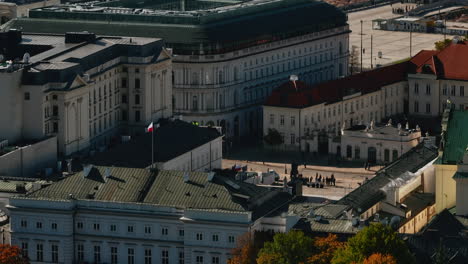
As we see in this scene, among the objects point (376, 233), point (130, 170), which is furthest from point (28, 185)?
point (376, 233)

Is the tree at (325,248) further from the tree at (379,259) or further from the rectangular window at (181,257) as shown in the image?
the rectangular window at (181,257)

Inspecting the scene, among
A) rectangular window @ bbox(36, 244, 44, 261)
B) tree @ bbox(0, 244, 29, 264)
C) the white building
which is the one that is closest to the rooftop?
the white building

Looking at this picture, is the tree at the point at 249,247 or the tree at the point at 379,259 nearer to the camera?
the tree at the point at 379,259

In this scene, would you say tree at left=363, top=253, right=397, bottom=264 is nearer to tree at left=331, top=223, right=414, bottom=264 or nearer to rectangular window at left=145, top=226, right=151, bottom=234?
tree at left=331, top=223, right=414, bottom=264

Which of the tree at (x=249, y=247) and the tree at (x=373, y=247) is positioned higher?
the tree at (x=373, y=247)

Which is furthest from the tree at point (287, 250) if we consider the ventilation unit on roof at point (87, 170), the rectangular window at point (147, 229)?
the ventilation unit on roof at point (87, 170)

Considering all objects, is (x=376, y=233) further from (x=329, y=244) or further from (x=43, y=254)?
(x=43, y=254)

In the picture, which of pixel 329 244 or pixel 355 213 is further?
pixel 355 213

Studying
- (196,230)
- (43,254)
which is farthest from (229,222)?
(43,254)
